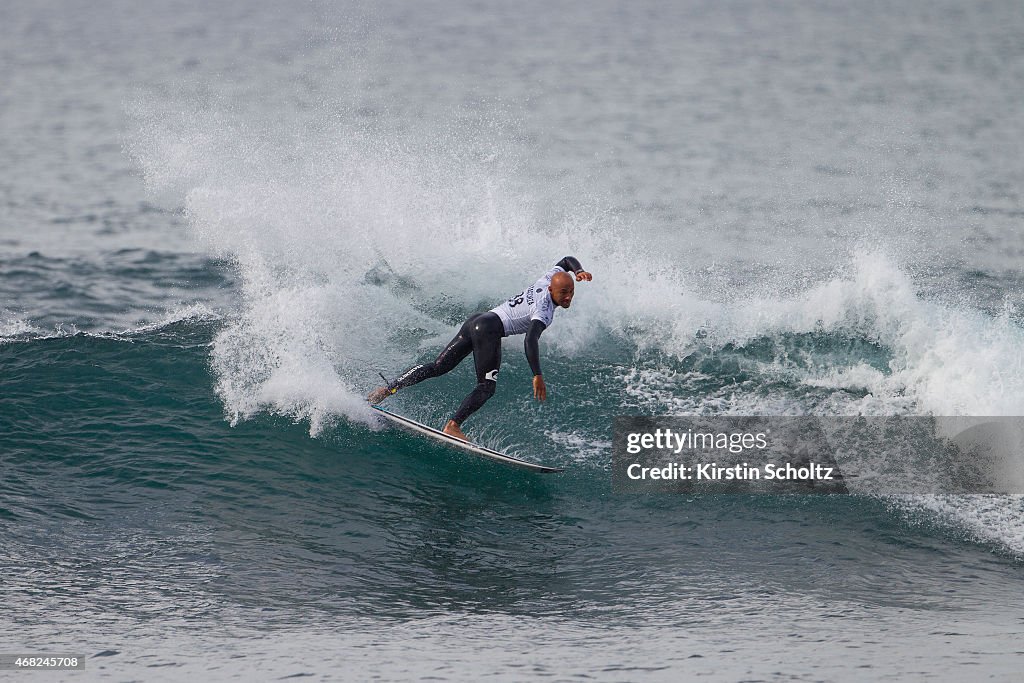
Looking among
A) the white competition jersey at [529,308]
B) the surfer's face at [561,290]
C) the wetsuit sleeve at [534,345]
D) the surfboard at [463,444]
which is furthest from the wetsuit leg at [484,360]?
the surfer's face at [561,290]

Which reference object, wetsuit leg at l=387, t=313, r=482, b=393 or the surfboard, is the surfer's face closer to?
wetsuit leg at l=387, t=313, r=482, b=393

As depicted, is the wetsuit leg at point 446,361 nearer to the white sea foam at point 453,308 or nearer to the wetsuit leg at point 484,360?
the wetsuit leg at point 484,360

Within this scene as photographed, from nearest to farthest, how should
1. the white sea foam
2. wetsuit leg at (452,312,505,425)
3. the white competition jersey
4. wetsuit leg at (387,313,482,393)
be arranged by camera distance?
1. the white competition jersey
2. wetsuit leg at (452,312,505,425)
3. wetsuit leg at (387,313,482,393)
4. the white sea foam

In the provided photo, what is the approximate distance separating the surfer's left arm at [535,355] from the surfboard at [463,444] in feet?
2.74

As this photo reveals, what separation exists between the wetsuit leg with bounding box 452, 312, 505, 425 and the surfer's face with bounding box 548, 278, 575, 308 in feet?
2.25

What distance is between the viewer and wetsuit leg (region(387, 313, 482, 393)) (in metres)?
11.5

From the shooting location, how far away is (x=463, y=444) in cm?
1125

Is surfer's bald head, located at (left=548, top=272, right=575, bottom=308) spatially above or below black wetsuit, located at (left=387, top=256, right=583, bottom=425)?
above

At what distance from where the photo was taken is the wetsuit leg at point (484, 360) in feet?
37.0

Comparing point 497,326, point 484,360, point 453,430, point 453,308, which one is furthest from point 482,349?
point 453,308

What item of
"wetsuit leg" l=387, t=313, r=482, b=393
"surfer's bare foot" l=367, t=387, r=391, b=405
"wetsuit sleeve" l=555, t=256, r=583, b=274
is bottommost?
"surfer's bare foot" l=367, t=387, r=391, b=405

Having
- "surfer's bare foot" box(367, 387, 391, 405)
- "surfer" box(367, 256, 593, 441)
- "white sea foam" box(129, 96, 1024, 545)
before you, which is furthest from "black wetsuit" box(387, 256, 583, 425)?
"white sea foam" box(129, 96, 1024, 545)

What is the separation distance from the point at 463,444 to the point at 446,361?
95 centimetres

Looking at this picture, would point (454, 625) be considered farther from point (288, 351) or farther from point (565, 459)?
point (288, 351)
